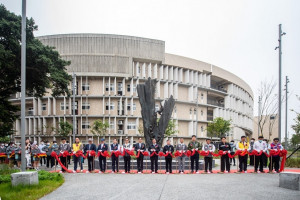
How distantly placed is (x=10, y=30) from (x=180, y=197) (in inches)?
722

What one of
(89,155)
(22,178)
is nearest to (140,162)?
(89,155)

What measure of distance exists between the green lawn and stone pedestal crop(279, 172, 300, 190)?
819cm

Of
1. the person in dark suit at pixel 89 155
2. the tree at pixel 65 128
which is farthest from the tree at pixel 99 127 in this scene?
the person in dark suit at pixel 89 155

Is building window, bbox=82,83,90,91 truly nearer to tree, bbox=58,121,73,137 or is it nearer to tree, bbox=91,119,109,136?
tree, bbox=91,119,109,136

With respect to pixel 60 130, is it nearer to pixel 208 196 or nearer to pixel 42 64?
pixel 42 64

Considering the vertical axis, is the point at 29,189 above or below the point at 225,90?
below

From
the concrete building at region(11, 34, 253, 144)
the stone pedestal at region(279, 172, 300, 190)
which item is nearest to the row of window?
the concrete building at region(11, 34, 253, 144)

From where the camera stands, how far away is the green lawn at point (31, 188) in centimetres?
867

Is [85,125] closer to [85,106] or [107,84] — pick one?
[85,106]

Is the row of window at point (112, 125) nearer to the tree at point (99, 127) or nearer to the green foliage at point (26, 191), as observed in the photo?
the tree at point (99, 127)

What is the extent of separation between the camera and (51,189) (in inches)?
389

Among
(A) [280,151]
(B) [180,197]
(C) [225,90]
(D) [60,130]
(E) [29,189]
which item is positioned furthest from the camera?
(C) [225,90]

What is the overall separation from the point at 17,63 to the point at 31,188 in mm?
14750

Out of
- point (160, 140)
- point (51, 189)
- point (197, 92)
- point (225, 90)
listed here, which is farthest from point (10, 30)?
point (225, 90)
